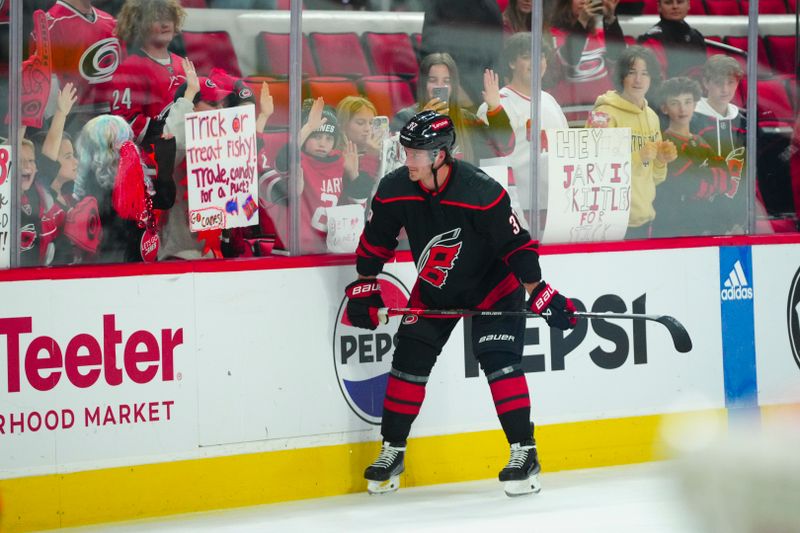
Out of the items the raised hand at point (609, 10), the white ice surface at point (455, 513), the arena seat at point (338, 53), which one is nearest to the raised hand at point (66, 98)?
the arena seat at point (338, 53)

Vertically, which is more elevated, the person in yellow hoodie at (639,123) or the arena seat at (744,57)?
the arena seat at (744,57)

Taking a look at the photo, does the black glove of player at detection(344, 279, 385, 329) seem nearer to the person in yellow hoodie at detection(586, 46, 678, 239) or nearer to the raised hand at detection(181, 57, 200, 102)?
the raised hand at detection(181, 57, 200, 102)

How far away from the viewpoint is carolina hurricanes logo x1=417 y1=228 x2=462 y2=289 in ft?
14.3

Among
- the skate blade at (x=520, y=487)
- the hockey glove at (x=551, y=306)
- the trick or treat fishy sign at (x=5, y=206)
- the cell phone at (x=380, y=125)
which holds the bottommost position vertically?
the skate blade at (x=520, y=487)

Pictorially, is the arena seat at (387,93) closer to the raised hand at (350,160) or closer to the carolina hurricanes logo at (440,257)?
the raised hand at (350,160)

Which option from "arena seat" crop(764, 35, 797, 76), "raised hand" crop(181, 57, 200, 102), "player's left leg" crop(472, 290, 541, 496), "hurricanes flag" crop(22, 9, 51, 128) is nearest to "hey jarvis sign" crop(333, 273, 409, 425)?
"player's left leg" crop(472, 290, 541, 496)

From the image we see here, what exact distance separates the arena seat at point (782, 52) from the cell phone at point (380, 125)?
176cm

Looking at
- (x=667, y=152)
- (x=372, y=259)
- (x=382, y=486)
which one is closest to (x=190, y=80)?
(x=372, y=259)

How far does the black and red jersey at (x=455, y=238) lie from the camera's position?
14.1 feet

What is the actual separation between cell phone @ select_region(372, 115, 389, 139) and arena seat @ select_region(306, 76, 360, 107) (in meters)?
0.13

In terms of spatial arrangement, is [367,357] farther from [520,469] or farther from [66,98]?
[66,98]

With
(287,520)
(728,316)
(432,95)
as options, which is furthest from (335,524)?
(728,316)

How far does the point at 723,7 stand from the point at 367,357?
2.13 meters

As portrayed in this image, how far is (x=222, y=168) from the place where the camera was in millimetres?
4461
